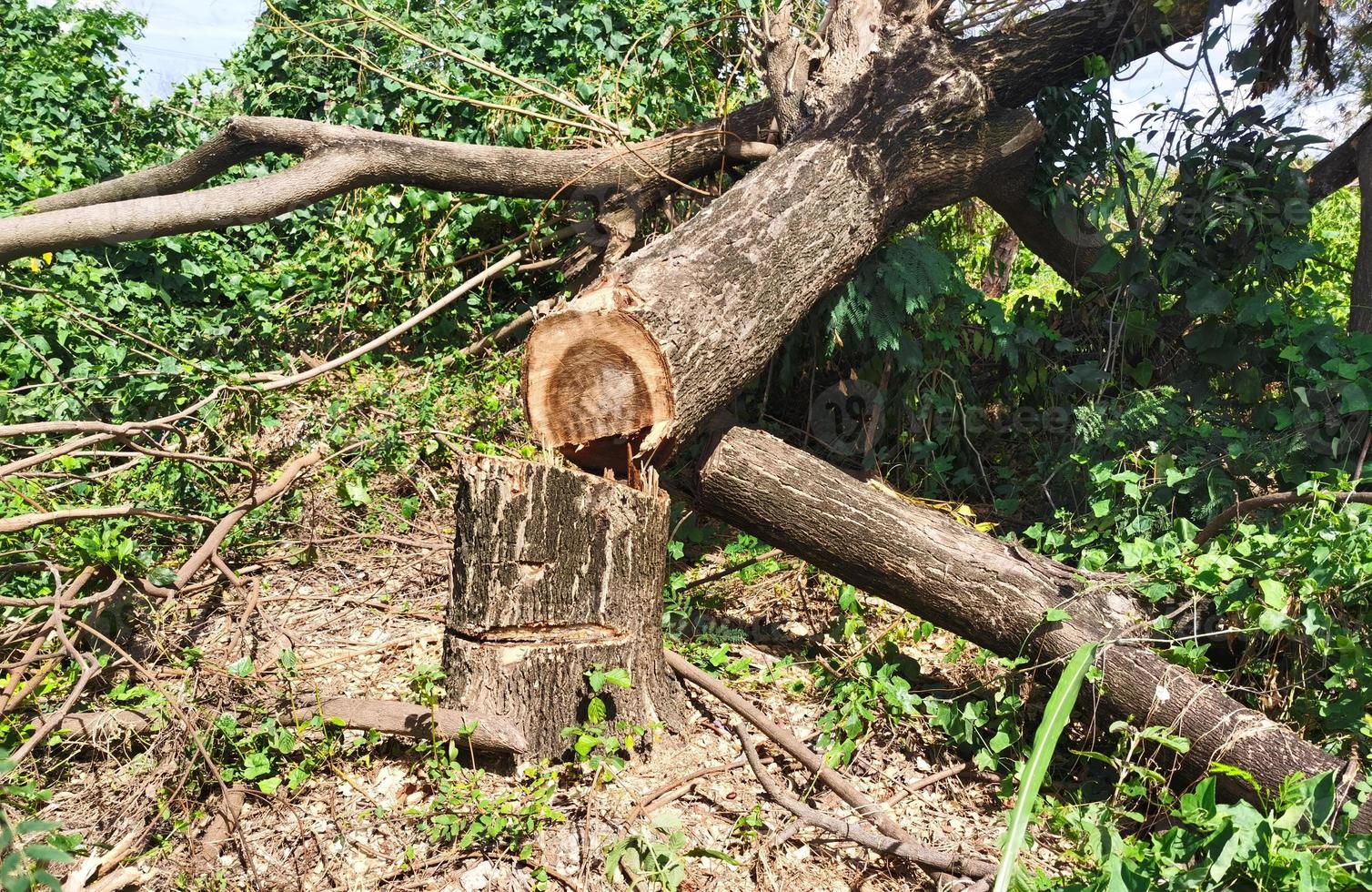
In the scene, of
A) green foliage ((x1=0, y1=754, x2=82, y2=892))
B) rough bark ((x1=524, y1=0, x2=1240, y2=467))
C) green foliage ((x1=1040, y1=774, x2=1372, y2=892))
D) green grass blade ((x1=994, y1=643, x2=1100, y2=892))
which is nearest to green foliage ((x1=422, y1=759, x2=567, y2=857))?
green foliage ((x1=0, y1=754, x2=82, y2=892))

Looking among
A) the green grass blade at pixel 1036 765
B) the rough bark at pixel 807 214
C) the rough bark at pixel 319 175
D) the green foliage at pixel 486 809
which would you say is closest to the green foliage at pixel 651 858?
the green foliage at pixel 486 809

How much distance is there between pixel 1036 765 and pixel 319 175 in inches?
145

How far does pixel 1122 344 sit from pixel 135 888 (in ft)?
14.0

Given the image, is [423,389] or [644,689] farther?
[423,389]

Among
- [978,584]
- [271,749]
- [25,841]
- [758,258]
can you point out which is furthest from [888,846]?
[25,841]

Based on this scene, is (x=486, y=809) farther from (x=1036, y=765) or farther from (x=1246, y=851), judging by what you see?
(x=1246, y=851)

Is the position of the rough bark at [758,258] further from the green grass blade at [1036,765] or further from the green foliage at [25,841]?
the green foliage at [25,841]

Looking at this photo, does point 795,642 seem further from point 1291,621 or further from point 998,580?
point 1291,621

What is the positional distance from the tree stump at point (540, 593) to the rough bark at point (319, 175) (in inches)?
79.5

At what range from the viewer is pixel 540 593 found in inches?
107

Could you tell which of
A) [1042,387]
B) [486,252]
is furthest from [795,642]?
[486,252]

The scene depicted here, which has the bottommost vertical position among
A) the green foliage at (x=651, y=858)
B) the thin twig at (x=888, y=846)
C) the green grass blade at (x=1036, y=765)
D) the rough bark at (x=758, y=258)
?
the green foliage at (x=651, y=858)

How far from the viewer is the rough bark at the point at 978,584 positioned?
2777 mm

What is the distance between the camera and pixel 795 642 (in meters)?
3.68
